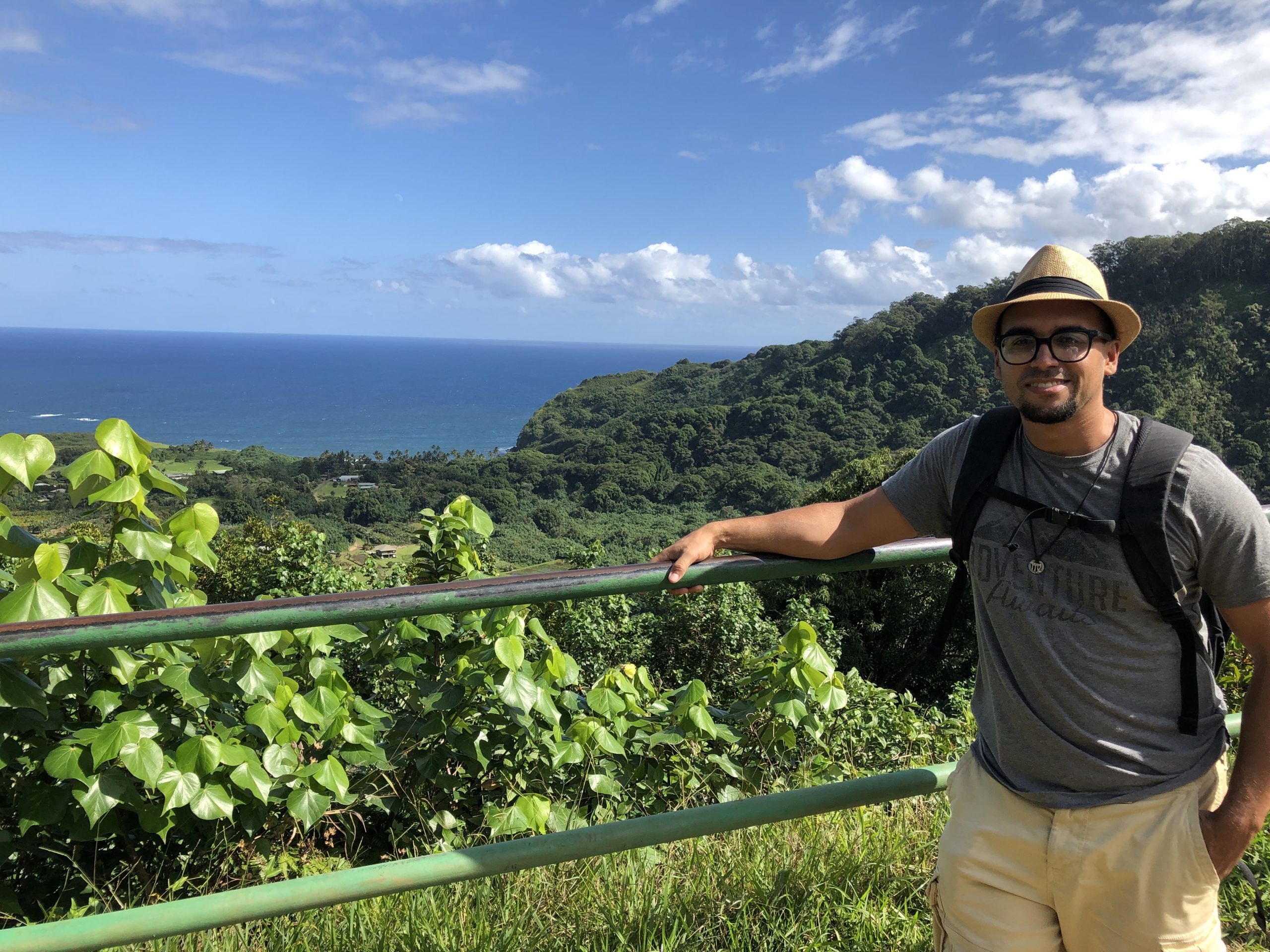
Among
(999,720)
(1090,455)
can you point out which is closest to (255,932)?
(999,720)

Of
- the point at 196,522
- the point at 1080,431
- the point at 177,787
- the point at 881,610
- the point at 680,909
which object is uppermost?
the point at 1080,431

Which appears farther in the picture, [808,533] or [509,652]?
[509,652]

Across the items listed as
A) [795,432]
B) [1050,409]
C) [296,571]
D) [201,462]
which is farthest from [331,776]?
[795,432]

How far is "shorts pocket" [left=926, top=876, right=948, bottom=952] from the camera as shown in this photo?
1.47 m

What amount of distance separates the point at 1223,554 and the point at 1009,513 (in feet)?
0.95

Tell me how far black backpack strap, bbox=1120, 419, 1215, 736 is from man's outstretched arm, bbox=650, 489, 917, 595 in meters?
0.39

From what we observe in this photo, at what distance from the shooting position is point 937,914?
4.87 feet

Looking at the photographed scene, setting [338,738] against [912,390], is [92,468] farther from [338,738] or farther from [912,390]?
[912,390]

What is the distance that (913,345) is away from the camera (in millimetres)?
91688

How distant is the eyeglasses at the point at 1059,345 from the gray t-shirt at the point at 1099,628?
0.14 metres

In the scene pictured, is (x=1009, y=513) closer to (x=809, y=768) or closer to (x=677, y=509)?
(x=809, y=768)

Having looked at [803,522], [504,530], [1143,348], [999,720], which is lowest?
[504,530]

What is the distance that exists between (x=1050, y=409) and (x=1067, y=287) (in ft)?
0.68

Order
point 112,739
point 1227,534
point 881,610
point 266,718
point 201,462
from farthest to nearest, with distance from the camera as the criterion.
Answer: point 201,462, point 881,610, point 266,718, point 112,739, point 1227,534
